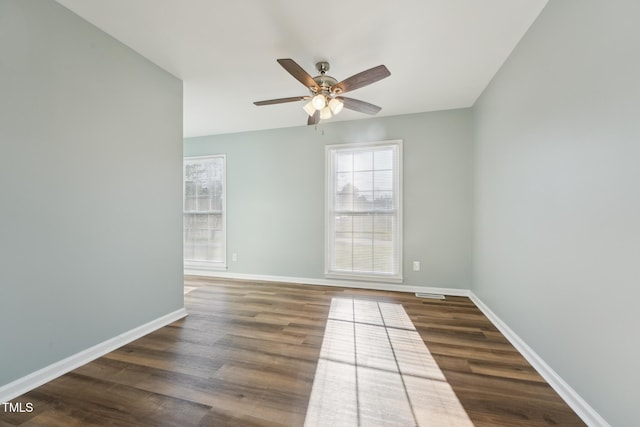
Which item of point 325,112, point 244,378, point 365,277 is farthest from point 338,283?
point 325,112

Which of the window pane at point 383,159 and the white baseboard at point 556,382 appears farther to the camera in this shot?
the window pane at point 383,159

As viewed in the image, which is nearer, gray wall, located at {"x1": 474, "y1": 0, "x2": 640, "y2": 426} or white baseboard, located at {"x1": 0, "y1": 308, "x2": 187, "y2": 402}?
gray wall, located at {"x1": 474, "y1": 0, "x2": 640, "y2": 426}

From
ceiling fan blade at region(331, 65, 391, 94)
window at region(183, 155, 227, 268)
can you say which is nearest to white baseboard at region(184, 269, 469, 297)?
window at region(183, 155, 227, 268)

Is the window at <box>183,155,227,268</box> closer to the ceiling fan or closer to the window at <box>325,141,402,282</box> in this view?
the window at <box>325,141,402,282</box>

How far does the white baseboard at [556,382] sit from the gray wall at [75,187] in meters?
3.19

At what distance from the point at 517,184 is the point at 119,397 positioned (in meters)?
3.22

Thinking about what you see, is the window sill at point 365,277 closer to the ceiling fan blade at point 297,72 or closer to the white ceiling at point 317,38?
the white ceiling at point 317,38

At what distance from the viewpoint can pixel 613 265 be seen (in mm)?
1213

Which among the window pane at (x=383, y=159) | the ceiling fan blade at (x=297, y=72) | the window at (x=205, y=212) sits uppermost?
the ceiling fan blade at (x=297, y=72)

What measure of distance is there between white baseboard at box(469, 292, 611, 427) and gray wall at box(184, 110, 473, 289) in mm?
1281

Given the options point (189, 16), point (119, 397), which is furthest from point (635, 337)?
point (189, 16)

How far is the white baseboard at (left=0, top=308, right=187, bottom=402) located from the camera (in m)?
1.54

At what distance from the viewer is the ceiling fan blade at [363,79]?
1941 millimetres

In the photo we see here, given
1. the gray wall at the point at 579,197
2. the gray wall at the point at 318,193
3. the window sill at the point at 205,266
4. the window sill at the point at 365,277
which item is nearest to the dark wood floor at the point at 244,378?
the gray wall at the point at 579,197
